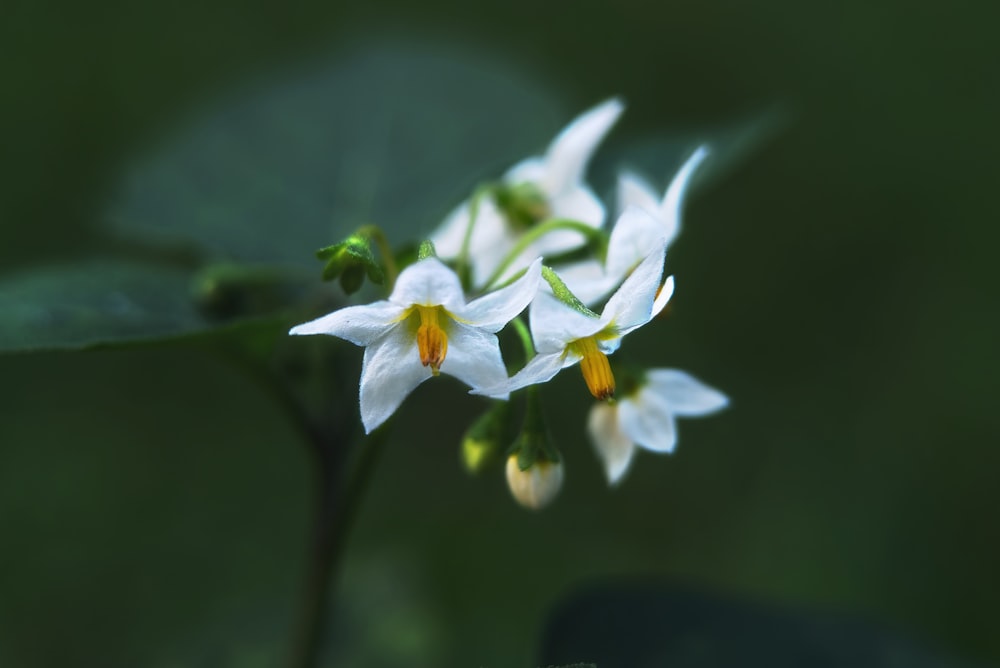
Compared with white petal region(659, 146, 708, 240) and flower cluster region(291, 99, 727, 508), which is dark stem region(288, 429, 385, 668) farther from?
white petal region(659, 146, 708, 240)

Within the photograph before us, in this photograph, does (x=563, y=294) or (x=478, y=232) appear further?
(x=478, y=232)

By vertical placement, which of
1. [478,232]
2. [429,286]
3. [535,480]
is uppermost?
[478,232]

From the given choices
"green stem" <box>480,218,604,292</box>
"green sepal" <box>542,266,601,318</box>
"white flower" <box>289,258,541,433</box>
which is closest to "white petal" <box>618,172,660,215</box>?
"green stem" <box>480,218,604,292</box>

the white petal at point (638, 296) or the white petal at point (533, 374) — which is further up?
the white petal at point (638, 296)

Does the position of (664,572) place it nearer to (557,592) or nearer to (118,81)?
(557,592)

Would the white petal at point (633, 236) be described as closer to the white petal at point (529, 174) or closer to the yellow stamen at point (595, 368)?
the yellow stamen at point (595, 368)

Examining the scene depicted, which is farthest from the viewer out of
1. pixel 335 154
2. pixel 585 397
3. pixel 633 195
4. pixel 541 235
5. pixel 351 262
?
pixel 585 397

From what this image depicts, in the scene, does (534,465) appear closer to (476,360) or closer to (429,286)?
(476,360)

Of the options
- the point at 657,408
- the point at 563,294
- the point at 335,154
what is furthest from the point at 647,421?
the point at 335,154

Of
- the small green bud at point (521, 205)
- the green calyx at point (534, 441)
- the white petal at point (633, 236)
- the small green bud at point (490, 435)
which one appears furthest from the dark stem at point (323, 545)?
the white petal at point (633, 236)
